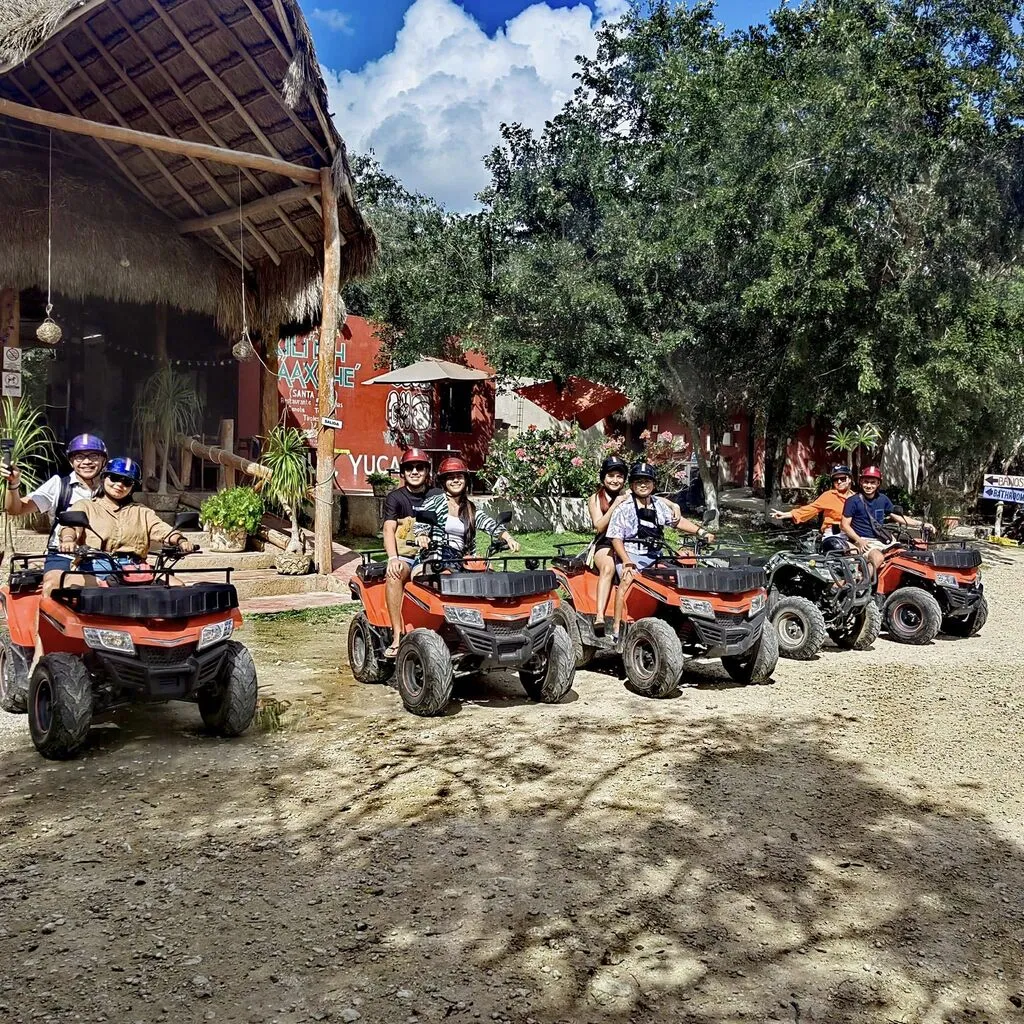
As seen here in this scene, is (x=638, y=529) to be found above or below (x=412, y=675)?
above

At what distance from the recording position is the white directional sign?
18625 mm

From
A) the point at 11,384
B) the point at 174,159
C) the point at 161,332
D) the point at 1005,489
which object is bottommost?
the point at 1005,489

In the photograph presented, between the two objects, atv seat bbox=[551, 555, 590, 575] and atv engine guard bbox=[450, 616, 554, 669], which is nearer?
atv engine guard bbox=[450, 616, 554, 669]

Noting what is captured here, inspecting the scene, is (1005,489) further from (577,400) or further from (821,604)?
(821,604)

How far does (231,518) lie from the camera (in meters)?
11.1

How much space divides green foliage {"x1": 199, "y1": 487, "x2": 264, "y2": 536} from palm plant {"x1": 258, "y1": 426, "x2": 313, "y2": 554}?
25 cm

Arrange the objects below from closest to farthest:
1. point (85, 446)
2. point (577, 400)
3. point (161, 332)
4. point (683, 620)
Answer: point (85, 446)
point (683, 620)
point (161, 332)
point (577, 400)

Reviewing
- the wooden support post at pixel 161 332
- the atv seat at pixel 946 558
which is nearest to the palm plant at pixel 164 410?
the wooden support post at pixel 161 332

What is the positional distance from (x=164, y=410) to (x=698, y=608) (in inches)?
350

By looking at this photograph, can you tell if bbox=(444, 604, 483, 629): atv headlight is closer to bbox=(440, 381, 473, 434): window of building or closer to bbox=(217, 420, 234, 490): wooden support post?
bbox=(217, 420, 234, 490): wooden support post

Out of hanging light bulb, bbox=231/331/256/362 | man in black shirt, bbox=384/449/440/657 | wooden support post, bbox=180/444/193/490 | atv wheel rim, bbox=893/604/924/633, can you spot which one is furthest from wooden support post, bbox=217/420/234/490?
atv wheel rim, bbox=893/604/924/633

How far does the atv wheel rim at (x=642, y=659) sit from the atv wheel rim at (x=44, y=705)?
3.47 meters

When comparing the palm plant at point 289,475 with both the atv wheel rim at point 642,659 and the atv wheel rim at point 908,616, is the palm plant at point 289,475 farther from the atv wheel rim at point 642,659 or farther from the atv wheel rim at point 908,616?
the atv wheel rim at point 908,616

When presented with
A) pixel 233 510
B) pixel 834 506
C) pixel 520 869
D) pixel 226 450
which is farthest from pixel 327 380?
pixel 520 869
